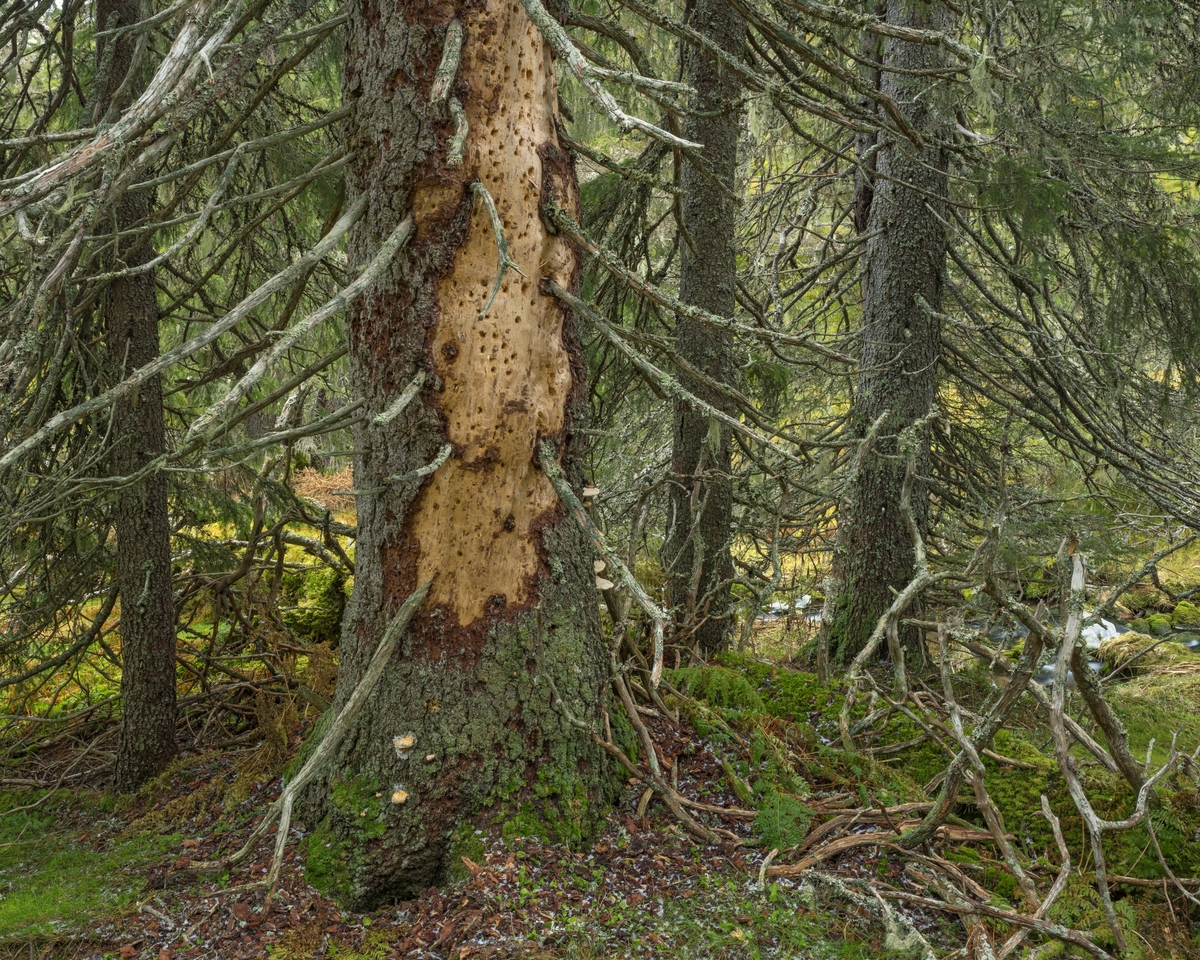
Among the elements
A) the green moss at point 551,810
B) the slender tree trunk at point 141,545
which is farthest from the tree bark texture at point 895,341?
the slender tree trunk at point 141,545

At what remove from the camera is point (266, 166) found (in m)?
5.18

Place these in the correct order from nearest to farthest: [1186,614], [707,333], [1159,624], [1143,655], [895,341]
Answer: [707,333] < [895,341] < [1143,655] < [1159,624] < [1186,614]

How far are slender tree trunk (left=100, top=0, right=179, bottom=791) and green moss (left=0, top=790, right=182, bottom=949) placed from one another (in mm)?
361

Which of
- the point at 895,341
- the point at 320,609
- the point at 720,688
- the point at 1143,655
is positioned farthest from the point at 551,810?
the point at 1143,655

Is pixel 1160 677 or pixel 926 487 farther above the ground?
pixel 926 487

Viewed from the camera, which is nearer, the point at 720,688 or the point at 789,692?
the point at 720,688

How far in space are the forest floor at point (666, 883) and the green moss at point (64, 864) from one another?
0.01 meters

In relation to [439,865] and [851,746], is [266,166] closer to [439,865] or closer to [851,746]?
[439,865]

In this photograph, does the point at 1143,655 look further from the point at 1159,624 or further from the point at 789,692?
the point at 789,692

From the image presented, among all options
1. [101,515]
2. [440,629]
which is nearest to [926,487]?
[440,629]

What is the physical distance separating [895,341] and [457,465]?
11.8ft

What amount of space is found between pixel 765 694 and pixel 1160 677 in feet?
18.8

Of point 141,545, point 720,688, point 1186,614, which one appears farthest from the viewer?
point 1186,614

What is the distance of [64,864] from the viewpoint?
375 cm
